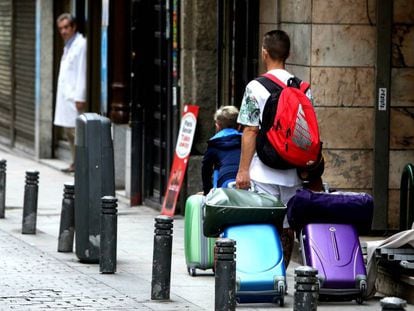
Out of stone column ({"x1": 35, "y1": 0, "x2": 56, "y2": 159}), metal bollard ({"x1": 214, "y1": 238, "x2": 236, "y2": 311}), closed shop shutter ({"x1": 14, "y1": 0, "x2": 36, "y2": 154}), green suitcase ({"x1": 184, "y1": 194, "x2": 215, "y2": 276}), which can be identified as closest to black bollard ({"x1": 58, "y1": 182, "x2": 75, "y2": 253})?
green suitcase ({"x1": 184, "y1": 194, "x2": 215, "y2": 276})

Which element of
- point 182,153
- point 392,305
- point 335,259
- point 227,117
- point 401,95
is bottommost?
point 335,259

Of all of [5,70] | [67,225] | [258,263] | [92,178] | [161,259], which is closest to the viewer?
[258,263]

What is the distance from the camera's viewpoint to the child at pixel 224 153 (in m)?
11.9

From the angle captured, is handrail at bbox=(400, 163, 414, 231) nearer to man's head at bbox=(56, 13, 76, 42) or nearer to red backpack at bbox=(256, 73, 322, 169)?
red backpack at bbox=(256, 73, 322, 169)

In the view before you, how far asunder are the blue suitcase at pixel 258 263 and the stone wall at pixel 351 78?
8.61ft

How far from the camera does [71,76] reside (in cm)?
2014

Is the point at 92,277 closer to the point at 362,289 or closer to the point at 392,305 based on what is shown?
the point at 362,289

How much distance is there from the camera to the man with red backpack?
10.5 metres

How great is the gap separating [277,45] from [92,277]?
248cm

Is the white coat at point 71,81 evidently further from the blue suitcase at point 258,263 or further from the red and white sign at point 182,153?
the blue suitcase at point 258,263

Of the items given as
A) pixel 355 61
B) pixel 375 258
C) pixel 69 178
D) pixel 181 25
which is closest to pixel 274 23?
pixel 355 61

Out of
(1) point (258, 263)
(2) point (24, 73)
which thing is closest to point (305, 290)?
(1) point (258, 263)

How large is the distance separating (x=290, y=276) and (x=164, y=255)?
5.96ft

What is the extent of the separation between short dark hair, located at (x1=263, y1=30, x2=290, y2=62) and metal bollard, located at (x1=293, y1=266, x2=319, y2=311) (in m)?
2.96
